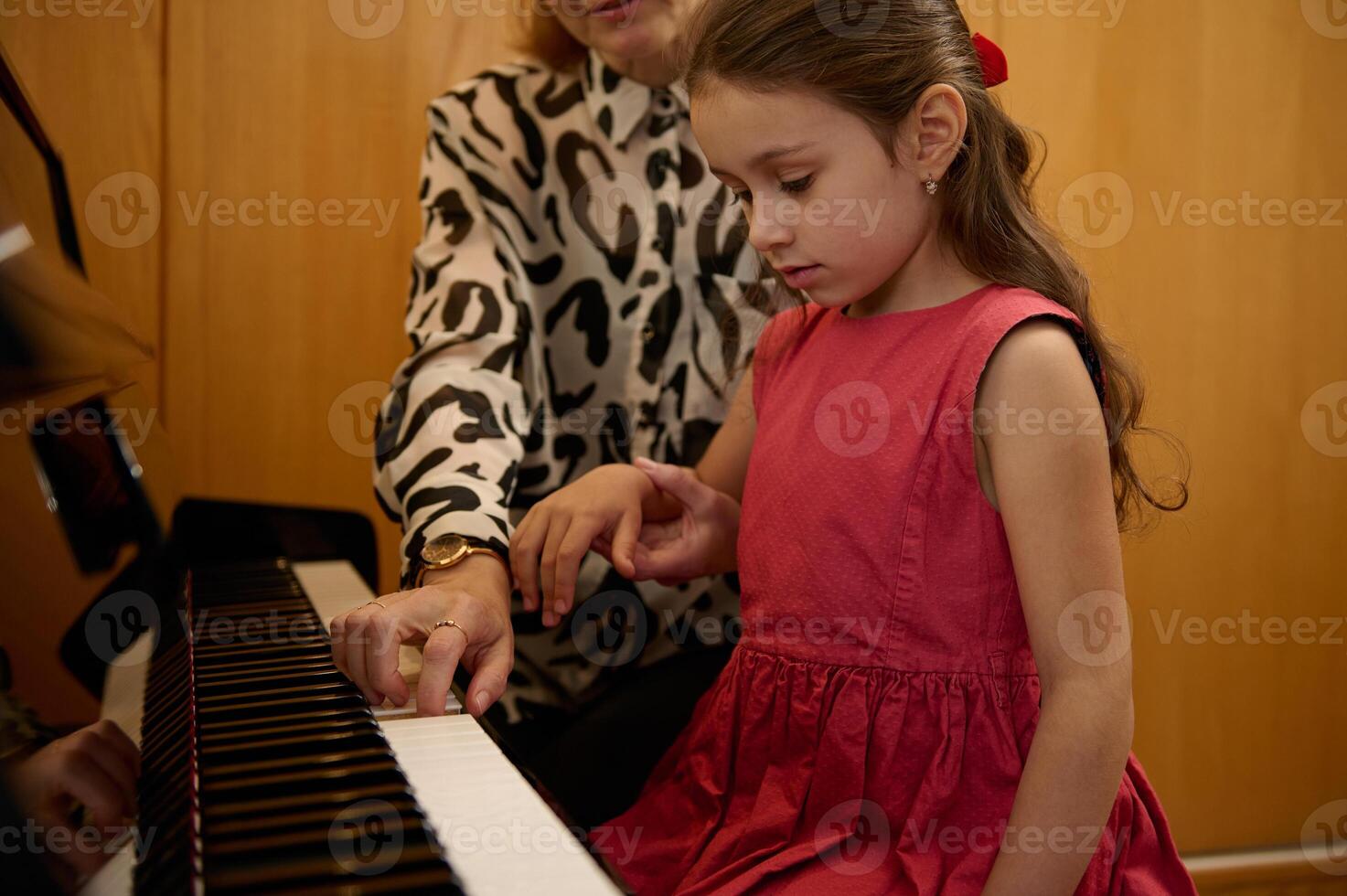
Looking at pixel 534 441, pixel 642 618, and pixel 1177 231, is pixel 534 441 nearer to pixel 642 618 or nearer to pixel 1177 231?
pixel 642 618

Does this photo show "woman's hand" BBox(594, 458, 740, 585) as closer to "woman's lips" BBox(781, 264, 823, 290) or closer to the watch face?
the watch face

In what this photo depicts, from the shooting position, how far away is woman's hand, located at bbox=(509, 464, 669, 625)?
1013mm

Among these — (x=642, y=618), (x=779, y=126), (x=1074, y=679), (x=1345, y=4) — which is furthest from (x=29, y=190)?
(x=1345, y=4)
